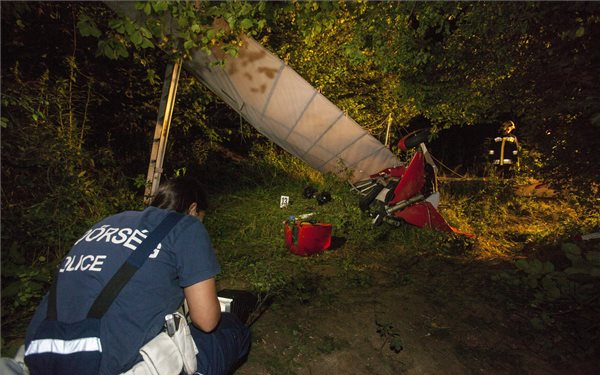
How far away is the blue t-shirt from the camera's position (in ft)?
4.74

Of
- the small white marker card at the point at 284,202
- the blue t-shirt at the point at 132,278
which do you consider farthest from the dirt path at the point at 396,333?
the small white marker card at the point at 284,202

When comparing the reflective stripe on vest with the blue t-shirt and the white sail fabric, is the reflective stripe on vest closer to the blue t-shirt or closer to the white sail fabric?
the blue t-shirt

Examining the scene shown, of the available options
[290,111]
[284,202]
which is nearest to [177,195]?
[290,111]

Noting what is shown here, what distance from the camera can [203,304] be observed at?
1.68 meters

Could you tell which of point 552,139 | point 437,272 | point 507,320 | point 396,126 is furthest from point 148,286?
point 396,126

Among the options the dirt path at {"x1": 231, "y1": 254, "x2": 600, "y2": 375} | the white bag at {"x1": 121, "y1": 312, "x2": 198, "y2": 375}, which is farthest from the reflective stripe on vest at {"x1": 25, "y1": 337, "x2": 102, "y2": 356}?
the dirt path at {"x1": 231, "y1": 254, "x2": 600, "y2": 375}

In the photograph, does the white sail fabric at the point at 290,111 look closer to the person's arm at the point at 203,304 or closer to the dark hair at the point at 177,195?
the dark hair at the point at 177,195

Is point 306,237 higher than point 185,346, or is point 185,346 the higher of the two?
point 306,237

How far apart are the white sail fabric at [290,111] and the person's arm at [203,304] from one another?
3489 mm

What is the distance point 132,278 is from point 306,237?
11.2 ft

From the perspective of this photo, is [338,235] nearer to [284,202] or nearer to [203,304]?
[284,202]

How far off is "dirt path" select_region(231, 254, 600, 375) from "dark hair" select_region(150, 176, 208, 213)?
138cm

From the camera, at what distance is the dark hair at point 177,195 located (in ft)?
6.19

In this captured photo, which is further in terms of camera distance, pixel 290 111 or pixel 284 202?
pixel 284 202
